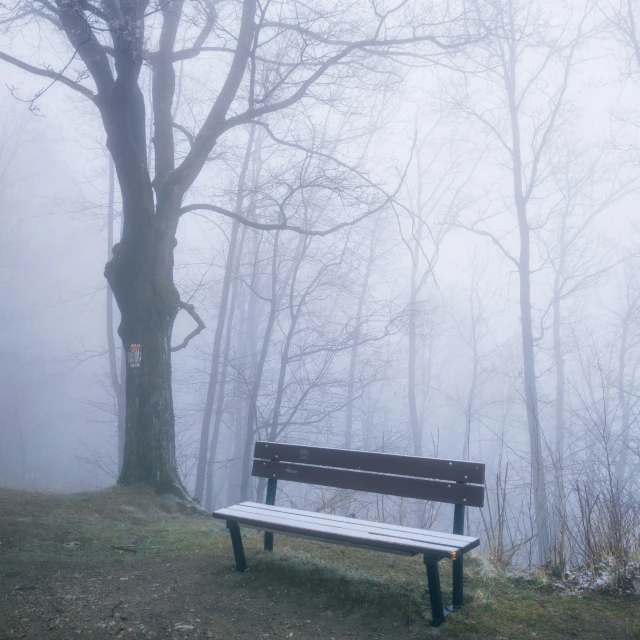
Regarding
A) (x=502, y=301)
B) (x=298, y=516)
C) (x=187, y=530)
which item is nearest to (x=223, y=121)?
(x=187, y=530)

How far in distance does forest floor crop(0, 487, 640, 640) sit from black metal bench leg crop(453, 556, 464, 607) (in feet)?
0.21

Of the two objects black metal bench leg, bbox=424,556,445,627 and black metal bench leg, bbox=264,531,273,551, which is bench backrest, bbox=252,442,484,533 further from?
black metal bench leg, bbox=424,556,445,627

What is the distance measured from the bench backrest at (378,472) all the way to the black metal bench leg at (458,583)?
1.27ft

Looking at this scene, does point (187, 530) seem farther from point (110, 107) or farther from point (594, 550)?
point (110, 107)

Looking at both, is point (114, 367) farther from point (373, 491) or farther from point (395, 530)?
point (395, 530)

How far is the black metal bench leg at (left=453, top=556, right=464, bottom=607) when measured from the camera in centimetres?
339

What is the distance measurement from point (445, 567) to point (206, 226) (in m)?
16.8

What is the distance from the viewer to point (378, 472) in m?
4.17

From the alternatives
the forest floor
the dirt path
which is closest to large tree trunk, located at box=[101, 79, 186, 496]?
the dirt path

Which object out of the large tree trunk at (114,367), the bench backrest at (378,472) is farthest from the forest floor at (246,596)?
the large tree trunk at (114,367)

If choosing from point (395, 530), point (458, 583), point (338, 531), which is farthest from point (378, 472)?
point (458, 583)

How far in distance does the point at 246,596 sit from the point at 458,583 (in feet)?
4.05

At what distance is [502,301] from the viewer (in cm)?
2739

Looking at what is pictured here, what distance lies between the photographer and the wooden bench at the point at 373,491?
10.6ft
